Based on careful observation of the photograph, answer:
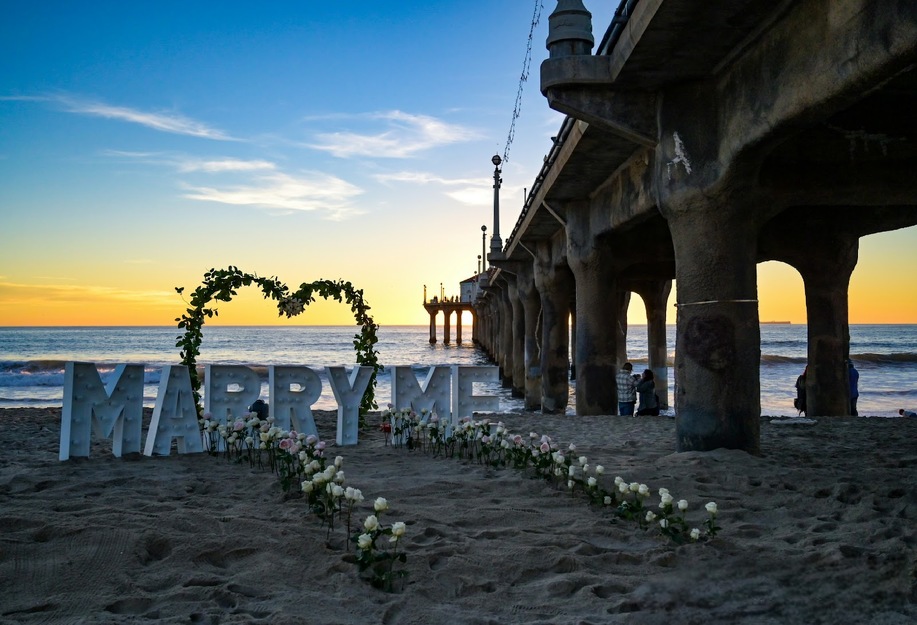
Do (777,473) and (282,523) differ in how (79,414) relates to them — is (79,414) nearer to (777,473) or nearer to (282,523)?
(282,523)

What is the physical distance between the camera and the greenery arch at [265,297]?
A: 9.24 metres

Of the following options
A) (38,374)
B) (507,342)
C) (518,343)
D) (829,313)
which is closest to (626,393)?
(829,313)

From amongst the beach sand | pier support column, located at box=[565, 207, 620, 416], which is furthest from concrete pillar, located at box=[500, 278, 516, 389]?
the beach sand

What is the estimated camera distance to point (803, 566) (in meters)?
4.35

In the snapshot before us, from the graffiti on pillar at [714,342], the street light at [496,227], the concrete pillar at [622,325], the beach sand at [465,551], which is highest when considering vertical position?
the street light at [496,227]

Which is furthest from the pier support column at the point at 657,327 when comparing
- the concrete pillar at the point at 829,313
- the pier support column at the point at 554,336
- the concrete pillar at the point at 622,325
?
the concrete pillar at the point at 829,313

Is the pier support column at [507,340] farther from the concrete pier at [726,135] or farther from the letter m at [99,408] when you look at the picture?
→ the letter m at [99,408]

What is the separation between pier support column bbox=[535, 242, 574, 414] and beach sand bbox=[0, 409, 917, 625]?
1219 centimetres

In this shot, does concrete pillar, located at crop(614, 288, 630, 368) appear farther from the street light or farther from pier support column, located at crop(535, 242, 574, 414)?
pier support column, located at crop(535, 242, 574, 414)

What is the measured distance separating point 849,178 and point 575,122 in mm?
3833

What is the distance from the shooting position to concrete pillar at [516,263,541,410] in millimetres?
24062

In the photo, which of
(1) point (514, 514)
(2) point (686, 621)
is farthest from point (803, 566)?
(1) point (514, 514)

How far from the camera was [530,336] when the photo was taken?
25203mm

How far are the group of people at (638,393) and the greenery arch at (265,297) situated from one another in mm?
6746
